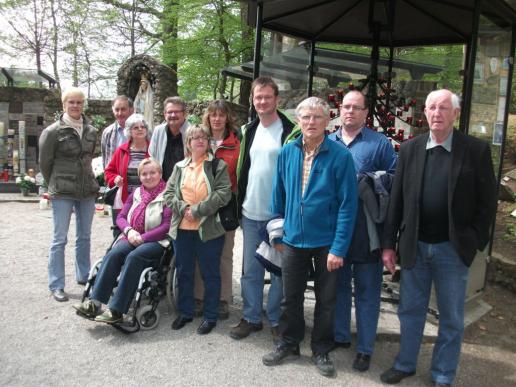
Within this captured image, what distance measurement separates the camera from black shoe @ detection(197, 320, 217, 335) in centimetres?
383

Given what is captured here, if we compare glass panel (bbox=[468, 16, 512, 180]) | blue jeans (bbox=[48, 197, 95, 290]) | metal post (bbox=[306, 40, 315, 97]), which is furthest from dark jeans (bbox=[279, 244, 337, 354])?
metal post (bbox=[306, 40, 315, 97])

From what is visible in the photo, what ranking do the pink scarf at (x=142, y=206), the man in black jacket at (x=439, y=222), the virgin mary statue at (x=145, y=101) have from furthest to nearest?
the virgin mary statue at (x=145, y=101) < the pink scarf at (x=142, y=206) < the man in black jacket at (x=439, y=222)

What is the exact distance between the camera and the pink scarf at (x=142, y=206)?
4.05m

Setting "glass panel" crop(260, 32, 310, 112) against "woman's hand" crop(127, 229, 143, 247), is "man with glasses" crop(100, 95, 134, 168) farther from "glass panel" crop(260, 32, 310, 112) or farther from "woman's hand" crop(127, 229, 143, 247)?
"glass panel" crop(260, 32, 310, 112)

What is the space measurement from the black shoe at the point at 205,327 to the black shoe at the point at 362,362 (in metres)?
1.18

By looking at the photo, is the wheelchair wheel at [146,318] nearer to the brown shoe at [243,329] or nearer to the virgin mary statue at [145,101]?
the brown shoe at [243,329]

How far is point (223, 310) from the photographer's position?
4168mm

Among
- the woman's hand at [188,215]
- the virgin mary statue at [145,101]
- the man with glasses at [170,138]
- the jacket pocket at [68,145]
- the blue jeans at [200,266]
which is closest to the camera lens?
the woman's hand at [188,215]

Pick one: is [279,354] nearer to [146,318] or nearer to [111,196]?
[146,318]

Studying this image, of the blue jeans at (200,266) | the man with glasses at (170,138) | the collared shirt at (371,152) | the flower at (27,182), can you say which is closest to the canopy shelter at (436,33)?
the man with glasses at (170,138)

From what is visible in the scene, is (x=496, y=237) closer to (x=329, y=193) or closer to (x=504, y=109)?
(x=504, y=109)

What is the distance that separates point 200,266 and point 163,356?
0.76 meters

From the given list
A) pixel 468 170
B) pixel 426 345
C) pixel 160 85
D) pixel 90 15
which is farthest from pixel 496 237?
pixel 90 15

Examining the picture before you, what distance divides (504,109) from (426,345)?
2.48 m
